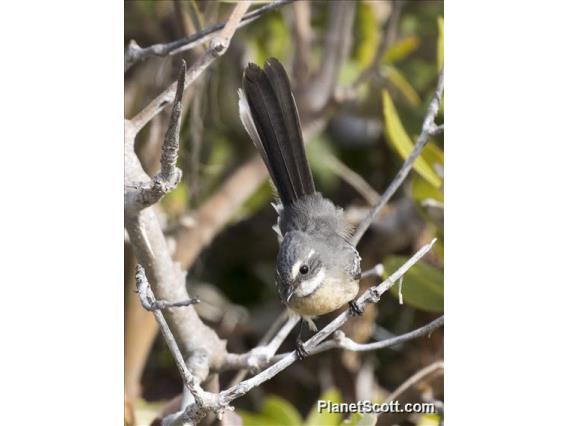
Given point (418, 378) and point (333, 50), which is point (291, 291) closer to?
point (418, 378)

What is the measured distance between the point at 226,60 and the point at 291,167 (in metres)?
0.36

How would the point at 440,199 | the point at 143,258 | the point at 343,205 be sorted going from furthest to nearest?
the point at 343,205, the point at 440,199, the point at 143,258

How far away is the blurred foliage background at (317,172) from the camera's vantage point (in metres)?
1.48

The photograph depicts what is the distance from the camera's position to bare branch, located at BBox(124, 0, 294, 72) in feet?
4.46

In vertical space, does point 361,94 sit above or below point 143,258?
above

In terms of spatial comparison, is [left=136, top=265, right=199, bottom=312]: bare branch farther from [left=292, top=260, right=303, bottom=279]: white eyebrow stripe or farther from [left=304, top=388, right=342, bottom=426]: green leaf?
[left=304, top=388, right=342, bottom=426]: green leaf

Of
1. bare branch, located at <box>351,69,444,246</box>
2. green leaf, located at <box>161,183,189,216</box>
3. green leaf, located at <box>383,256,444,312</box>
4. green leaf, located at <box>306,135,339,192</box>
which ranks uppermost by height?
green leaf, located at <box>306,135,339,192</box>

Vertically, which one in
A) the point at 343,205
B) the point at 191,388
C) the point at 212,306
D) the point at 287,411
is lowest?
the point at 191,388

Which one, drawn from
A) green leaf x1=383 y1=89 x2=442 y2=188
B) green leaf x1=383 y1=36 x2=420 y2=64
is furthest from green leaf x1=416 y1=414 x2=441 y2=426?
green leaf x1=383 y1=36 x2=420 y2=64

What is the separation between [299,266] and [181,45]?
1.29 ft

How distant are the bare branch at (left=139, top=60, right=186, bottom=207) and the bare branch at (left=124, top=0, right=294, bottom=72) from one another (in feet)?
0.75

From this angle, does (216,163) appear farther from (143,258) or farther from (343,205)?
(143,258)

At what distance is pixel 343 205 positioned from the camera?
5.14ft

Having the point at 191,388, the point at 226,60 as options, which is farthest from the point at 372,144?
the point at 191,388
